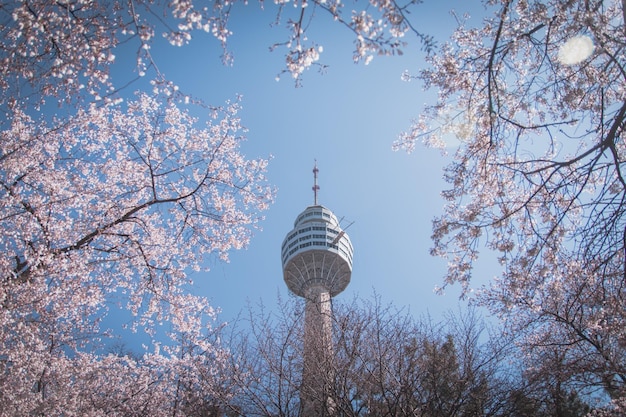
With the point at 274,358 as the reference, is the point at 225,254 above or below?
above

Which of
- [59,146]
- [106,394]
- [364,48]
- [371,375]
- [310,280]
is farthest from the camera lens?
[310,280]

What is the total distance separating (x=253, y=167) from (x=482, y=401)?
846 cm

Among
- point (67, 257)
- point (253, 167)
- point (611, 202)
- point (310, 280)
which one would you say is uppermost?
point (310, 280)

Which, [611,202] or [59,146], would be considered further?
[59,146]

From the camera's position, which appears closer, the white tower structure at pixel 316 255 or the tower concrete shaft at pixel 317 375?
the tower concrete shaft at pixel 317 375

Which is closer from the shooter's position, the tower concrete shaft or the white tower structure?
the tower concrete shaft

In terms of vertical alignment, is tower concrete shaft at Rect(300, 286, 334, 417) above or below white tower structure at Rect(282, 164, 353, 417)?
below

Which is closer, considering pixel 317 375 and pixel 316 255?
pixel 317 375

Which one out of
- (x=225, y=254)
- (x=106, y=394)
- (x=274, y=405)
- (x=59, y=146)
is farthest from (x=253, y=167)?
(x=106, y=394)

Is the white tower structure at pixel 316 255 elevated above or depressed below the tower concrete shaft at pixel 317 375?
above

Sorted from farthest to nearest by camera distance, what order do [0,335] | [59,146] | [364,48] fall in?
[59,146]
[0,335]
[364,48]

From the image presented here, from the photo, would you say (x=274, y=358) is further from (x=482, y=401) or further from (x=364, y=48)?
(x=364, y=48)

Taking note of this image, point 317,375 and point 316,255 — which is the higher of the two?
point 316,255

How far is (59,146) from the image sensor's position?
9.29 metres
